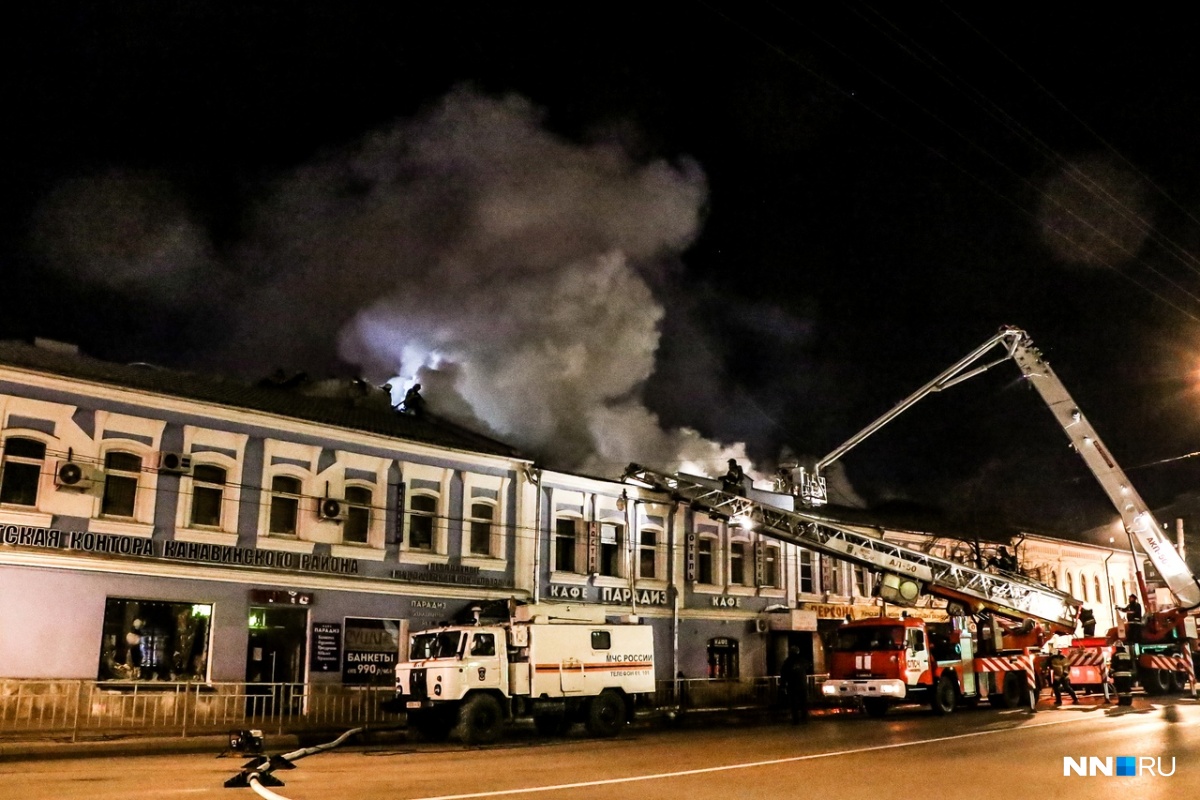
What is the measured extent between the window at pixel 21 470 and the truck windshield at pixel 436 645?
7.69 m

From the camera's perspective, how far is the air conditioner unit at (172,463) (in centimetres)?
2038

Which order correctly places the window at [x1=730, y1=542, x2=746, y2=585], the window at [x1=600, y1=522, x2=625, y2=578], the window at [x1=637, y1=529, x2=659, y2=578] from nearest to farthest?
the window at [x1=600, y1=522, x2=625, y2=578] → the window at [x1=637, y1=529, x2=659, y2=578] → the window at [x1=730, y1=542, x2=746, y2=585]

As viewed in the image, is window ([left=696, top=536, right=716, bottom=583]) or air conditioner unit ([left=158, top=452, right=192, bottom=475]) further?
window ([left=696, top=536, right=716, bottom=583])

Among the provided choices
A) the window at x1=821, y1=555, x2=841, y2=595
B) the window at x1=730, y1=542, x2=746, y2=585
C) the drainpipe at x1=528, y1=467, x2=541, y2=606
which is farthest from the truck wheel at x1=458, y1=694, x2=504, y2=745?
the window at x1=821, y1=555, x2=841, y2=595

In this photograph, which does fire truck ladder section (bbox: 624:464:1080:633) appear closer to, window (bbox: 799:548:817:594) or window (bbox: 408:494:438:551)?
window (bbox: 408:494:438:551)

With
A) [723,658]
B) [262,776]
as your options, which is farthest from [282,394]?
[262,776]

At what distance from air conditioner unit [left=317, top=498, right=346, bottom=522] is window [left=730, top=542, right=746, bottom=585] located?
43.9 ft

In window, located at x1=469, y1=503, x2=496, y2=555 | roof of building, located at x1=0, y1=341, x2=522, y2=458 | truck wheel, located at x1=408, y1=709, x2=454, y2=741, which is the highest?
roof of building, located at x1=0, y1=341, x2=522, y2=458

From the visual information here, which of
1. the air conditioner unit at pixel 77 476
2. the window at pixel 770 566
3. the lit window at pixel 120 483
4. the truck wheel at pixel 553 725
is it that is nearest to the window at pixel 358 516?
the lit window at pixel 120 483

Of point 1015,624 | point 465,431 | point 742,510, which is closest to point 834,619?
point 1015,624

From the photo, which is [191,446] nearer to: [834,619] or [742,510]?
[742,510]

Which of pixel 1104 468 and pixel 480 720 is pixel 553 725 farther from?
pixel 1104 468

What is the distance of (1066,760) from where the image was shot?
13.5m

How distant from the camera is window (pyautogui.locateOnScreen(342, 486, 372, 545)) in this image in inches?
913
